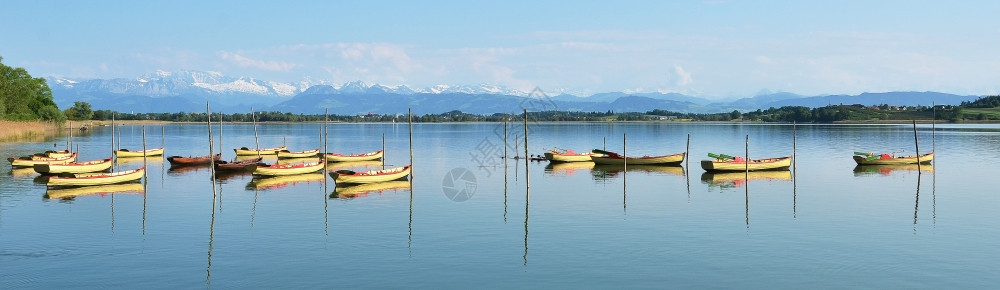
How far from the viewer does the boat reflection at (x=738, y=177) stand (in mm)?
55312

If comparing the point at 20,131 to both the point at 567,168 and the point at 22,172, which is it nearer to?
the point at 22,172

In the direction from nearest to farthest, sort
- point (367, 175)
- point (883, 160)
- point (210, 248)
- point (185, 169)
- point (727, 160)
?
1. point (210, 248)
2. point (367, 175)
3. point (727, 160)
4. point (185, 169)
5. point (883, 160)

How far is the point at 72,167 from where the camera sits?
58.2m

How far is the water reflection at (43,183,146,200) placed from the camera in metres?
46.3

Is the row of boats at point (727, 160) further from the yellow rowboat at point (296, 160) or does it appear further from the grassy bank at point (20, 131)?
the grassy bank at point (20, 131)

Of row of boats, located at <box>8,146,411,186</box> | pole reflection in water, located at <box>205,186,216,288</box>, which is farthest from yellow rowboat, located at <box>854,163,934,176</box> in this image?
pole reflection in water, located at <box>205,186,216,288</box>

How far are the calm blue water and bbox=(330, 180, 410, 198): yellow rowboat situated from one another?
521mm

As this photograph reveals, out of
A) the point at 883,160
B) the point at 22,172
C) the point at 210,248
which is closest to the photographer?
the point at 210,248

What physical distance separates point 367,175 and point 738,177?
2716cm

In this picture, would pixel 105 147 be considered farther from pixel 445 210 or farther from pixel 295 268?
pixel 295 268

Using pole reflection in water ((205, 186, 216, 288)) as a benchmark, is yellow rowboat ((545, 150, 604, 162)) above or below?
above

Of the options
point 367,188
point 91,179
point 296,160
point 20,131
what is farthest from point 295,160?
point 20,131

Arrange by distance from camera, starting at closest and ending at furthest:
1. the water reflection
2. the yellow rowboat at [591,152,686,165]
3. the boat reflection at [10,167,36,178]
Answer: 1. the water reflection
2. the boat reflection at [10,167,36,178]
3. the yellow rowboat at [591,152,686,165]

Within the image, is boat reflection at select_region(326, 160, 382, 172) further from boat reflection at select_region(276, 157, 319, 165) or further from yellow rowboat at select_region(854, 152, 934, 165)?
yellow rowboat at select_region(854, 152, 934, 165)
